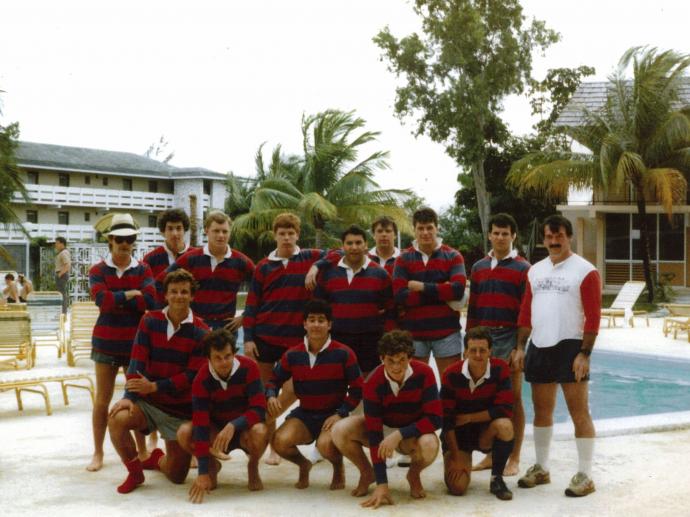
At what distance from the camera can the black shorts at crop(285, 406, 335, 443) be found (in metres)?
5.29

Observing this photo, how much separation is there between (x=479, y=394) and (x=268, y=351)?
1628 mm

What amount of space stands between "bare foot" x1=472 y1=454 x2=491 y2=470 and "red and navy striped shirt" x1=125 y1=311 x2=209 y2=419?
2.00 metres

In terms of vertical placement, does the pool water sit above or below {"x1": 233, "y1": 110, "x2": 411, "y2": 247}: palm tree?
below

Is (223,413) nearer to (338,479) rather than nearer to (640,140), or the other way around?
(338,479)

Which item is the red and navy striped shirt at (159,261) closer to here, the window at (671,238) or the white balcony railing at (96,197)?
the window at (671,238)

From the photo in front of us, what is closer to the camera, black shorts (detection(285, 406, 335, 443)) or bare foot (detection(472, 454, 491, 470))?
black shorts (detection(285, 406, 335, 443))

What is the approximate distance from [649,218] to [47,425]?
24067 millimetres

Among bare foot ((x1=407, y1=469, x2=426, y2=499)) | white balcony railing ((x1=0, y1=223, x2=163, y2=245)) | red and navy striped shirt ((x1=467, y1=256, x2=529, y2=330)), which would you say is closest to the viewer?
bare foot ((x1=407, y1=469, x2=426, y2=499))

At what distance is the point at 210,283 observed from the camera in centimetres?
597

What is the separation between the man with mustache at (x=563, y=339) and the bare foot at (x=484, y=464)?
15.7 inches

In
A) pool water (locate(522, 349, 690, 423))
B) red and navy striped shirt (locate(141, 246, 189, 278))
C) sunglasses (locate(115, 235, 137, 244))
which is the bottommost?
pool water (locate(522, 349, 690, 423))

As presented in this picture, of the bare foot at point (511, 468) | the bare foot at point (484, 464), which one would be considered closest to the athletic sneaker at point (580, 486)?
the bare foot at point (511, 468)

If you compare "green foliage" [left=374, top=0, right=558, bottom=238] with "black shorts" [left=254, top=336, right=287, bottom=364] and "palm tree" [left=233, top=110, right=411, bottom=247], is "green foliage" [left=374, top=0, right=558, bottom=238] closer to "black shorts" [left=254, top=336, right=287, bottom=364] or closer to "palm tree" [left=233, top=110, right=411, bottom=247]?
"palm tree" [left=233, top=110, right=411, bottom=247]

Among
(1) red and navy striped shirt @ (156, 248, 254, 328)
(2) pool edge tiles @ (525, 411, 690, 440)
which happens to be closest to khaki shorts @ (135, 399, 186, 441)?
(1) red and navy striped shirt @ (156, 248, 254, 328)
